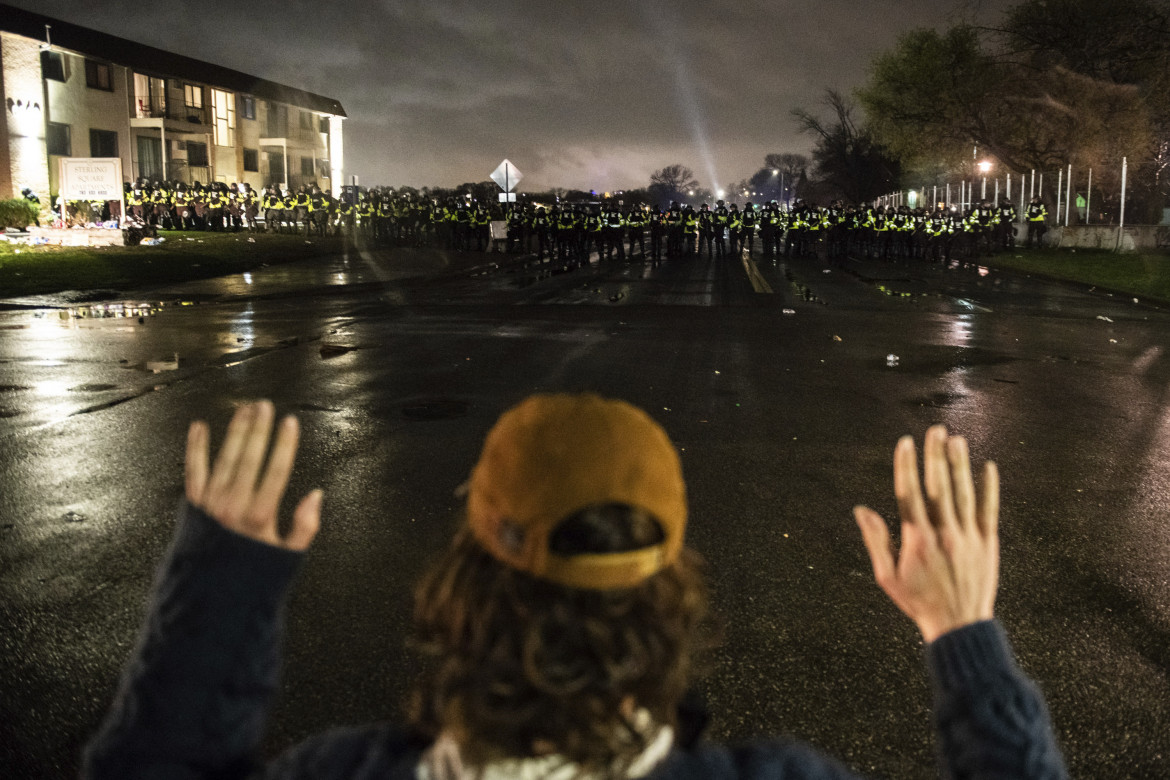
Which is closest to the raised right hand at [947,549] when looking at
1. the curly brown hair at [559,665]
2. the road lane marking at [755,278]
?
the curly brown hair at [559,665]

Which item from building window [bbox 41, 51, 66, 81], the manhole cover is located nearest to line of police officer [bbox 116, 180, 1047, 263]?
building window [bbox 41, 51, 66, 81]

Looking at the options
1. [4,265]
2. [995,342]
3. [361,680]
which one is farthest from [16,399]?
[4,265]

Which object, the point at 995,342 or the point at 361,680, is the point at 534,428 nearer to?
the point at 361,680

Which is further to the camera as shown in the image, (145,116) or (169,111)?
(169,111)

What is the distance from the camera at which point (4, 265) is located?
78.6 ft

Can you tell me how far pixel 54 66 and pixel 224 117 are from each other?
1680 cm

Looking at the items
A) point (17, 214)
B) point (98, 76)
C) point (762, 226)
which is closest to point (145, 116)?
point (98, 76)

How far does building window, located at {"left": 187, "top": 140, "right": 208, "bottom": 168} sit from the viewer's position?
55.8 metres

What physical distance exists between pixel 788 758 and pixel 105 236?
3266 cm

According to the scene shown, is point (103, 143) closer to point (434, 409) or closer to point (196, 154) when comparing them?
point (196, 154)

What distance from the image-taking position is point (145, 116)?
50562 mm

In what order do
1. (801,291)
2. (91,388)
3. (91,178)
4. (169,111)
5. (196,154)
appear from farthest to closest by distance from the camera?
(196,154)
(169,111)
(91,178)
(801,291)
(91,388)

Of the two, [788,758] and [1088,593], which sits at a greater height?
[788,758]

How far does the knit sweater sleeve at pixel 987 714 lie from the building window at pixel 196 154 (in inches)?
2318
